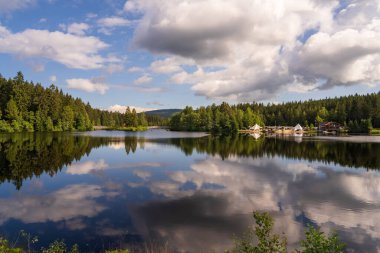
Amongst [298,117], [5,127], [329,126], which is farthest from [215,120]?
[5,127]

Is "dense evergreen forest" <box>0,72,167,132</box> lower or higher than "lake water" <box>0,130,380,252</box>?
higher

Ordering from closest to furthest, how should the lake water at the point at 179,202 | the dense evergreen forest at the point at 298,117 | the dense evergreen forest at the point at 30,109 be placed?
the lake water at the point at 179,202
the dense evergreen forest at the point at 30,109
the dense evergreen forest at the point at 298,117

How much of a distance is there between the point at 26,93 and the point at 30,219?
110m

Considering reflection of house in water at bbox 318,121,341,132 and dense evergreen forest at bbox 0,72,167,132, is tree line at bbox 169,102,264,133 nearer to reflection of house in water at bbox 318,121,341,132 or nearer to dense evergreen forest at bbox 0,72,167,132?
reflection of house in water at bbox 318,121,341,132

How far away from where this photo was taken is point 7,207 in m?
17.6

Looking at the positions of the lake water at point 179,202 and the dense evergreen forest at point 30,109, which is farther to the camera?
the dense evergreen forest at point 30,109

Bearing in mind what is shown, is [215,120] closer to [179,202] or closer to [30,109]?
[30,109]

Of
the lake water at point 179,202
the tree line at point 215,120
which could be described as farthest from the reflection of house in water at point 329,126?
the lake water at point 179,202

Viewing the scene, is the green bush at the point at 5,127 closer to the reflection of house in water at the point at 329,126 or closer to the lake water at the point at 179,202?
the lake water at the point at 179,202

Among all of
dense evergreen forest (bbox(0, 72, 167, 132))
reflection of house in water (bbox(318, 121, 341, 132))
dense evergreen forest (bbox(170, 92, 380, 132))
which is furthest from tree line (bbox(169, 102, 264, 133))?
dense evergreen forest (bbox(0, 72, 167, 132))

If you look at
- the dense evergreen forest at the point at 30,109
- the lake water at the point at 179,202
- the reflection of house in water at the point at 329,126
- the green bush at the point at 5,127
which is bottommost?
the lake water at the point at 179,202

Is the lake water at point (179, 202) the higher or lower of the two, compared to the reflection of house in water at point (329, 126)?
lower

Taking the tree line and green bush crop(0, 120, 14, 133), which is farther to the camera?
the tree line

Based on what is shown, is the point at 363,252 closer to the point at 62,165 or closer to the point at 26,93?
the point at 62,165
